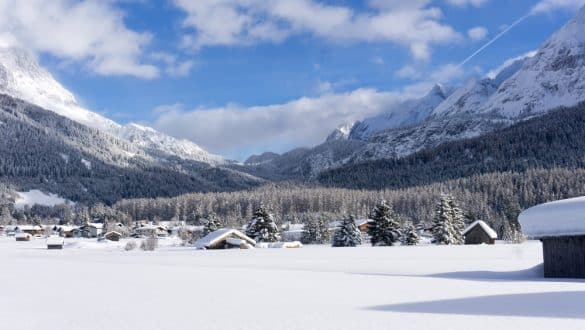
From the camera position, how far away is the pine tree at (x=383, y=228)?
210 feet

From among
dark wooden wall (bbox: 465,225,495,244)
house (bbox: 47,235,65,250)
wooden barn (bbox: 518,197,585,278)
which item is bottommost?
house (bbox: 47,235,65,250)

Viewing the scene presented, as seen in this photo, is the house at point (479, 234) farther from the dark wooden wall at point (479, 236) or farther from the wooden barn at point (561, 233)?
the wooden barn at point (561, 233)

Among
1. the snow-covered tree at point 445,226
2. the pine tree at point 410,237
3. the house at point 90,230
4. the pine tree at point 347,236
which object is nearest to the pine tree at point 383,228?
the pine tree at point 410,237

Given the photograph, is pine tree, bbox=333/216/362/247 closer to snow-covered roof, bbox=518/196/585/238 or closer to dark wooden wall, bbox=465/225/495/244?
dark wooden wall, bbox=465/225/495/244

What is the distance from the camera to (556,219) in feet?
77.5

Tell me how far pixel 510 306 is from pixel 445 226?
170ft

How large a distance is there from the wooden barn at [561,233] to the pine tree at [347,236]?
42.5 m

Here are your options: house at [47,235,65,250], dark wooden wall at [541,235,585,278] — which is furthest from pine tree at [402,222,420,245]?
house at [47,235,65,250]

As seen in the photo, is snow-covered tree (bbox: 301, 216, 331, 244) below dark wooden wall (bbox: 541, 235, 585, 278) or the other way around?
below

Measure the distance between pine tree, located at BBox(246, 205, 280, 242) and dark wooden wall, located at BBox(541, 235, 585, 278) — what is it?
47.9 metres

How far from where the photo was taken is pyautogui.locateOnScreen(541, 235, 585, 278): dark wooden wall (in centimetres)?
2328

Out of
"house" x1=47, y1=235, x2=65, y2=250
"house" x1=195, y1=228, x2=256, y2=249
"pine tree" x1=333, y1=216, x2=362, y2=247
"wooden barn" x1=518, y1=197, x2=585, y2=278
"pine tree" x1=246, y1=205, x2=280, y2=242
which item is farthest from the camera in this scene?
"house" x1=47, y1=235, x2=65, y2=250

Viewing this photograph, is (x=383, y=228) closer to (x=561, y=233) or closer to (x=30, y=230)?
(x=561, y=233)

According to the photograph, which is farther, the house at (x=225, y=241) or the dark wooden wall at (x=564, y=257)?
the house at (x=225, y=241)
